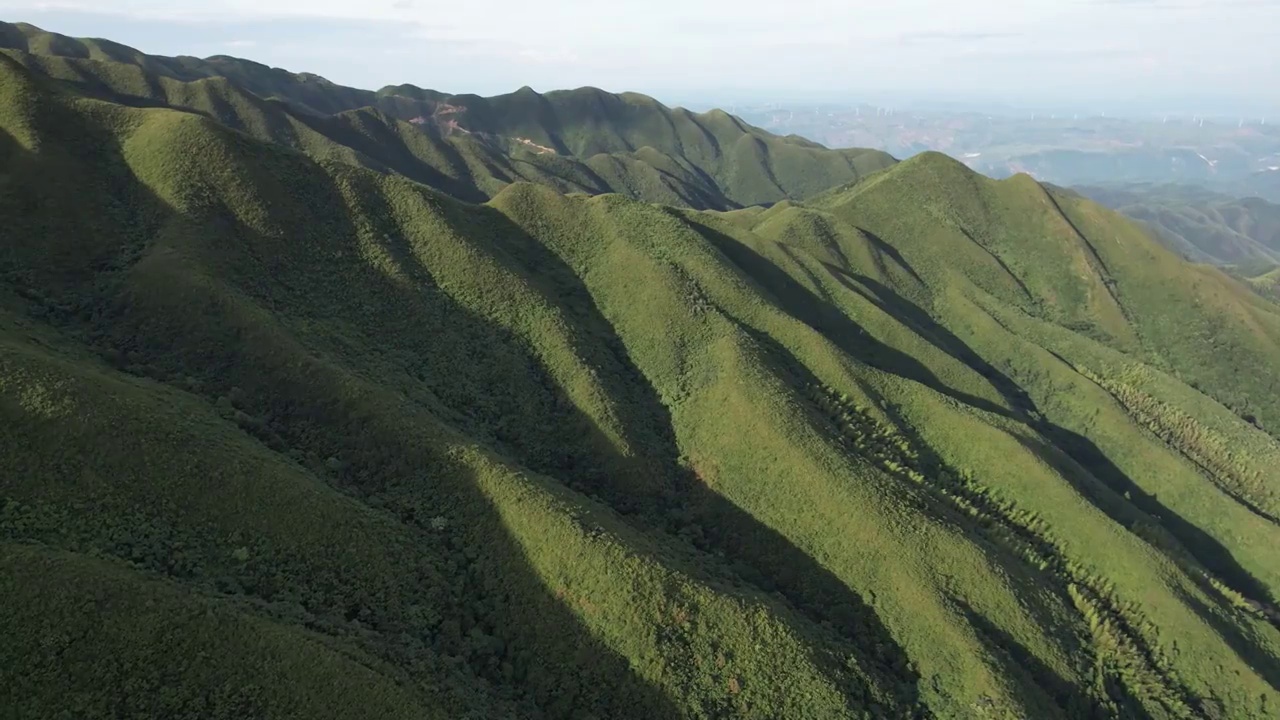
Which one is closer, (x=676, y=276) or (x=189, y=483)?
(x=189, y=483)

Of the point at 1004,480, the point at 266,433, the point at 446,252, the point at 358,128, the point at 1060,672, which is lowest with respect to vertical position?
the point at 1060,672

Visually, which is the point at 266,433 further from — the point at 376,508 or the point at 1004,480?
the point at 1004,480

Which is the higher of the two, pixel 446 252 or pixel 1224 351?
pixel 446 252

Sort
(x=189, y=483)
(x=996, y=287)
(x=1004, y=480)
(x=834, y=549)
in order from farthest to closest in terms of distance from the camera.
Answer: (x=996, y=287) < (x=1004, y=480) < (x=834, y=549) < (x=189, y=483)

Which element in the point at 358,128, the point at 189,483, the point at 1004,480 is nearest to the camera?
the point at 189,483

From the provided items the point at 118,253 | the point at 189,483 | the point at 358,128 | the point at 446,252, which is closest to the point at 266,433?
the point at 189,483

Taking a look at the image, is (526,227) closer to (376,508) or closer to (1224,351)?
(376,508)

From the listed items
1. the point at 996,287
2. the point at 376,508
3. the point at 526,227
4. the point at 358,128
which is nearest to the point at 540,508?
the point at 376,508
